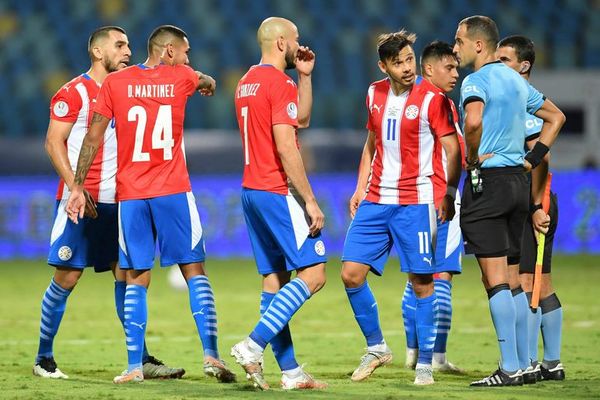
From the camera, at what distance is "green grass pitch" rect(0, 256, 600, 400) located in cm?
623

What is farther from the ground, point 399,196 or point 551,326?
point 399,196

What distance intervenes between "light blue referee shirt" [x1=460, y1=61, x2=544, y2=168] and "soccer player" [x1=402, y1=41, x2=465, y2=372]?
768mm

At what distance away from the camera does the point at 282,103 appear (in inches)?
249

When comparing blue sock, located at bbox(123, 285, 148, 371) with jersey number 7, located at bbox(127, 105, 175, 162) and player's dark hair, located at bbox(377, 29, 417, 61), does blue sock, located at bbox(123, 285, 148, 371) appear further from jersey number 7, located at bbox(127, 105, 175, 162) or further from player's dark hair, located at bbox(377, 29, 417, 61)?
player's dark hair, located at bbox(377, 29, 417, 61)

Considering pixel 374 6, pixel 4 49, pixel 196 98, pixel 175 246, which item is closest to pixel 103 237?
pixel 175 246

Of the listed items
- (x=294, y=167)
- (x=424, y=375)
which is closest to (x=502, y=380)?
(x=424, y=375)

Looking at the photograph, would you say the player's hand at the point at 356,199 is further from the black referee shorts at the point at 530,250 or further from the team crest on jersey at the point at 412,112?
the black referee shorts at the point at 530,250

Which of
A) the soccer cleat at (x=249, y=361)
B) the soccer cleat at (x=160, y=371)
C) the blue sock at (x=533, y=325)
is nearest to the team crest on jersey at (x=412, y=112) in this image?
the blue sock at (x=533, y=325)

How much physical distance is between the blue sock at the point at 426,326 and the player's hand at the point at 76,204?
2.08 metres

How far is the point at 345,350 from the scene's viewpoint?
332 inches

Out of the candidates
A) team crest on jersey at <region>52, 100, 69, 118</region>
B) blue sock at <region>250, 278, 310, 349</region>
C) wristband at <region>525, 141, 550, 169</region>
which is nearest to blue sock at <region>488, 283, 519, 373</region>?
wristband at <region>525, 141, 550, 169</region>

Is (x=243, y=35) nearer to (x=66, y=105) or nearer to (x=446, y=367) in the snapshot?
(x=66, y=105)

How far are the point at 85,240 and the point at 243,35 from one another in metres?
15.4

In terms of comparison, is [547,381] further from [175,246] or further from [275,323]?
[175,246]
